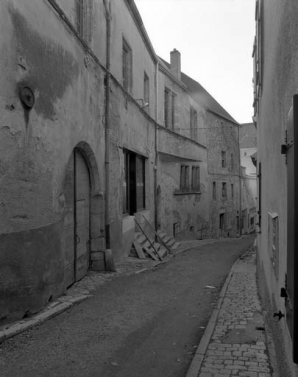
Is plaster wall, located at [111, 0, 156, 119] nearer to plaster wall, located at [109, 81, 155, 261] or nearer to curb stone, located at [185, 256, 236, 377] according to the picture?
plaster wall, located at [109, 81, 155, 261]

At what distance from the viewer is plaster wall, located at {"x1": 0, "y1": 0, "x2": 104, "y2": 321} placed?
15.9ft

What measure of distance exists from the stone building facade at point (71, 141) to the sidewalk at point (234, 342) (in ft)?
8.34

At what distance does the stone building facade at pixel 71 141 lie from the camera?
16.3ft

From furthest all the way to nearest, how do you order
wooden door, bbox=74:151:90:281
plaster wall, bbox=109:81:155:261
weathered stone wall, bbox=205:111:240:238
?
weathered stone wall, bbox=205:111:240:238 → plaster wall, bbox=109:81:155:261 → wooden door, bbox=74:151:90:281

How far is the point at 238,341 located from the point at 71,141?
171 inches

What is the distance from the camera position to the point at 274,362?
410 cm

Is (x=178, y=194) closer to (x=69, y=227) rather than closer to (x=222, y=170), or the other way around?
(x=222, y=170)

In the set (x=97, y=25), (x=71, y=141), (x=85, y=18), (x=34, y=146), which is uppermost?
(x=97, y=25)

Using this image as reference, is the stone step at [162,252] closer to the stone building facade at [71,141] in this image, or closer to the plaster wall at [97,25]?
the stone building facade at [71,141]

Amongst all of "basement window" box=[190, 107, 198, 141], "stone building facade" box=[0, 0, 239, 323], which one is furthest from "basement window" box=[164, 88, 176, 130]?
"basement window" box=[190, 107, 198, 141]

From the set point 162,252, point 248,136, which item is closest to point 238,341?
point 162,252

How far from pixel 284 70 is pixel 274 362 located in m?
3.06

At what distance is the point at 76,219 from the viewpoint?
7668 mm

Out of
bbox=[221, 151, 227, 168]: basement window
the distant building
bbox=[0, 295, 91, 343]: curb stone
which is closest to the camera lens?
bbox=[0, 295, 91, 343]: curb stone
